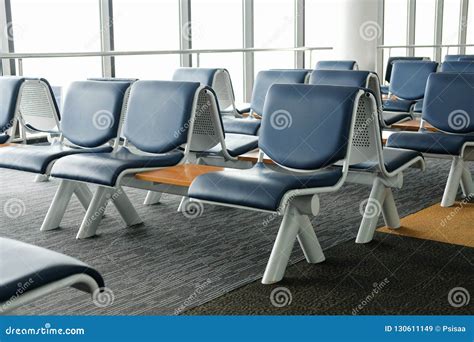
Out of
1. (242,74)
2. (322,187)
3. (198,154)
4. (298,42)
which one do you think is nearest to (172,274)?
(322,187)

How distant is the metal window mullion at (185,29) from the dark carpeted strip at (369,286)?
5271 millimetres

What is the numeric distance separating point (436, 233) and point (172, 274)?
61.1 inches

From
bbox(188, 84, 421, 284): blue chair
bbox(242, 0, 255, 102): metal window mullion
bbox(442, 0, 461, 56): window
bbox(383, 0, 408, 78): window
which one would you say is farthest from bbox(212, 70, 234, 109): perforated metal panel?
bbox(442, 0, 461, 56): window

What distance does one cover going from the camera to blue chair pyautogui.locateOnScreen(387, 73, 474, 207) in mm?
4484

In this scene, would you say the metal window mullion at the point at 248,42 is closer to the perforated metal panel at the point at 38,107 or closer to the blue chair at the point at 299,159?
the perforated metal panel at the point at 38,107

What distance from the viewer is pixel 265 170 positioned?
347 cm

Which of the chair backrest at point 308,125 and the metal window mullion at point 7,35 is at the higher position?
the metal window mullion at point 7,35

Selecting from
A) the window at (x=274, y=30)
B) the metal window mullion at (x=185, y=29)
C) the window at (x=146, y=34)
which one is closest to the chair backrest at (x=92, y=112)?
the window at (x=146, y=34)

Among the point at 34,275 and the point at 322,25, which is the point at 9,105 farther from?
the point at 322,25

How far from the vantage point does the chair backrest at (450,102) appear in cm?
463

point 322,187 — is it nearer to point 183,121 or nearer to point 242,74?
point 183,121

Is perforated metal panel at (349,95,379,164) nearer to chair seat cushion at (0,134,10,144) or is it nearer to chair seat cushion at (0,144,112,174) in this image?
chair seat cushion at (0,144,112,174)

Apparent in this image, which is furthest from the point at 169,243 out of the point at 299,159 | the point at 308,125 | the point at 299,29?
the point at 299,29

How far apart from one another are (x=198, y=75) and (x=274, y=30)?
4.83 metres
